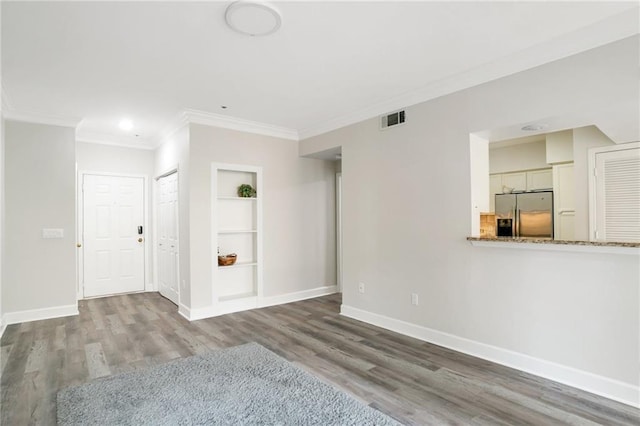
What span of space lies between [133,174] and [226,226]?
2.29 meters

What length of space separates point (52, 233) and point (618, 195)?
7.33 m

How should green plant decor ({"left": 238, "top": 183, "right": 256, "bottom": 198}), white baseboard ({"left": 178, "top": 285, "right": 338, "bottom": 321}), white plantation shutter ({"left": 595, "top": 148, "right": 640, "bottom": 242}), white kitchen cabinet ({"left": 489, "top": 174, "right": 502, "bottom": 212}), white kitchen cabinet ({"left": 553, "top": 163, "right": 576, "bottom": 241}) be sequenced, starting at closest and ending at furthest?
white plantation shutter ({"left": 595, "top": 148, "right": 640, "bottom": 242}) → white baseboard ({"left": 178, "top": 285, "right": 338, "bottom": 321}) → green plant decor ({"left": 238, "top": 183, "right": 256, "bottom": 198}) → white kitchen cabinet ({"left": 553, "top": 163, "right": 576, "bottom": 241}) → white kitchen cabinet ({"left": 489, "top": 174, "right": 502, "bottom": 212})

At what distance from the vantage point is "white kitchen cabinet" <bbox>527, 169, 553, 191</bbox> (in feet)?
18.5

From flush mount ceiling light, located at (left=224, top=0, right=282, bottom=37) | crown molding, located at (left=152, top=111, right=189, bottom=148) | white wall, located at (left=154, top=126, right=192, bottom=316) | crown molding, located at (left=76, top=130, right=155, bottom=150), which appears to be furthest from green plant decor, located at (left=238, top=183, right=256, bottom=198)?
flush mount ceiling light, located at (left=224, top=0, right=282, bottom=37)

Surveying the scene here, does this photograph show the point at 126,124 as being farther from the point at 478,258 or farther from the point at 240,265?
the point at 478,258

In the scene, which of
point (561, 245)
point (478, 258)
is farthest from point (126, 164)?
point (561, 245)

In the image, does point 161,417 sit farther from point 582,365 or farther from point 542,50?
point 542,50

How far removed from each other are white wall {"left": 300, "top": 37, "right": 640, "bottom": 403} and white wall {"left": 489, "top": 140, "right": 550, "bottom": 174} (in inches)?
46.9

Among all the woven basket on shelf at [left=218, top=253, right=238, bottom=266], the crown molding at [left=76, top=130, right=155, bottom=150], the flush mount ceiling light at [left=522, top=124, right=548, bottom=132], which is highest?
the crown molding at [left=76, top=130, right=155, bottom=150]

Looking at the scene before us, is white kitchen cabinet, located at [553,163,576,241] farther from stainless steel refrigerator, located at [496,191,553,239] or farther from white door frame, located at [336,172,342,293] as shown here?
white door frame, located at [336,172,342,293]

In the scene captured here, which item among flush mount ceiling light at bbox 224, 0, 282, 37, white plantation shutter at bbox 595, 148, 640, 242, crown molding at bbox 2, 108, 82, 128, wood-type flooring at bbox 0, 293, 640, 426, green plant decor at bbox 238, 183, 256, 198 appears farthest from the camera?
green plant decor at bbox 238, 183, 256, 198

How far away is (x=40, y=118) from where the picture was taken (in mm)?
4492

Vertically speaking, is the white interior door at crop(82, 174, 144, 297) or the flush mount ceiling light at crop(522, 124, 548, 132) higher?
the flush mount ceiling light at crop(522, 124, 548, 132)

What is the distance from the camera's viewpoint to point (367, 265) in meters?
4.36
